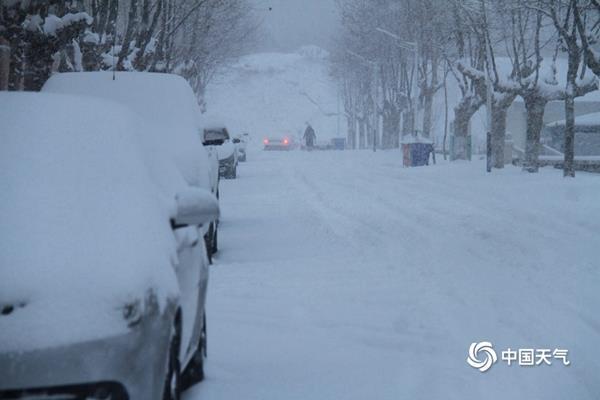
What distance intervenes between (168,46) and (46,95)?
26.7 m

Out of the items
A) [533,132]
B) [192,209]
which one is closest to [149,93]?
[192,209]

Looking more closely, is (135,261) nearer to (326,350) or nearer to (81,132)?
(81,132)

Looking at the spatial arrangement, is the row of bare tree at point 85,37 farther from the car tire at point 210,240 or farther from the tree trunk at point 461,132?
the tree trunk at point 461,132

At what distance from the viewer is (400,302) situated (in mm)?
7273

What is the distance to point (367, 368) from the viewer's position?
5391mm

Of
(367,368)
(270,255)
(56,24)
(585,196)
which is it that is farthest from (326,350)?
(585,196)

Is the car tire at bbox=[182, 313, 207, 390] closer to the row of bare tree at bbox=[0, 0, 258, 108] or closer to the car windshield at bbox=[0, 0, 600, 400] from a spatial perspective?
the car windshield at bbox=[0, 0, 600, 400]

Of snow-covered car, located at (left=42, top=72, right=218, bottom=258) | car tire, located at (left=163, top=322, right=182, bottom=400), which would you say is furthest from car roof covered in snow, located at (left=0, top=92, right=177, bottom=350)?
snow-covered car, located at (left=42, top=72, right=218, bottom=258)

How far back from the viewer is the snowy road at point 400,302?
5.08m

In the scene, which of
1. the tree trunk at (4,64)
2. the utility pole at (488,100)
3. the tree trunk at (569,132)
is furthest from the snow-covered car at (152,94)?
the utility pole at (488,100)

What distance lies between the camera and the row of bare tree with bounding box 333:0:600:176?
77.6 feet

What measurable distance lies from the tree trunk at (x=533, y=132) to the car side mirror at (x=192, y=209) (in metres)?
24.4

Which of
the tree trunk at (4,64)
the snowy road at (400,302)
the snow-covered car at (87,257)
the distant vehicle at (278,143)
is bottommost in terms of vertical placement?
the distant vehicle at (278,143)

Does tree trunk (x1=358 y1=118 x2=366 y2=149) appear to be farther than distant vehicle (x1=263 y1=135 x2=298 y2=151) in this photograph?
Yes
